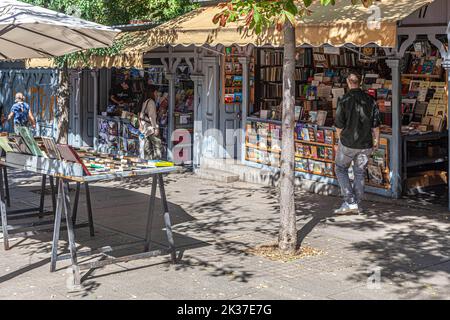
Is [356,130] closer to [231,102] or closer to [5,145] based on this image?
[5,145]

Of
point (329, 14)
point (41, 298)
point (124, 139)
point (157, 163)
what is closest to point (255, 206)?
point (329, 14)

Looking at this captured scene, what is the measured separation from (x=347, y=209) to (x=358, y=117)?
132cm

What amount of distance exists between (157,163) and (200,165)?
22.9 ft

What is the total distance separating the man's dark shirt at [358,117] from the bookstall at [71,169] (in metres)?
3.24

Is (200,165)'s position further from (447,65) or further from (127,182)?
(447,65)

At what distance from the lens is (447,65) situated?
9.95 m

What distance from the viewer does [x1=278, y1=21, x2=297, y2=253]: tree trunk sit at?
26.8 ft

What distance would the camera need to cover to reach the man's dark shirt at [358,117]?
1008cm

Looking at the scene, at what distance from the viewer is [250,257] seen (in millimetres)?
8203

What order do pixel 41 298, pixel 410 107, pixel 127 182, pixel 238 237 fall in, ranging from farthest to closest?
pixel 127 182
pixel 410 107
pixel 238 237
pixel 41 298

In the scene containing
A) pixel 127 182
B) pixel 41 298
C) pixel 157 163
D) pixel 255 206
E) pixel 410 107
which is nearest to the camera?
pixel 41 298

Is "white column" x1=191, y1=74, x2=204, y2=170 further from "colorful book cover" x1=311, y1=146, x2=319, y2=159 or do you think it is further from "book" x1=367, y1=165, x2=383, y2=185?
"book" x1=367, y1=165, x2=383, y2=185

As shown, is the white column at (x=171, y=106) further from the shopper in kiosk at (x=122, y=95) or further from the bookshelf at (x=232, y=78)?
the shopper in kiosk at (x=122, y=95)

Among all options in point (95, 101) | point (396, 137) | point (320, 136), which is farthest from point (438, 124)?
point (95, 101)
